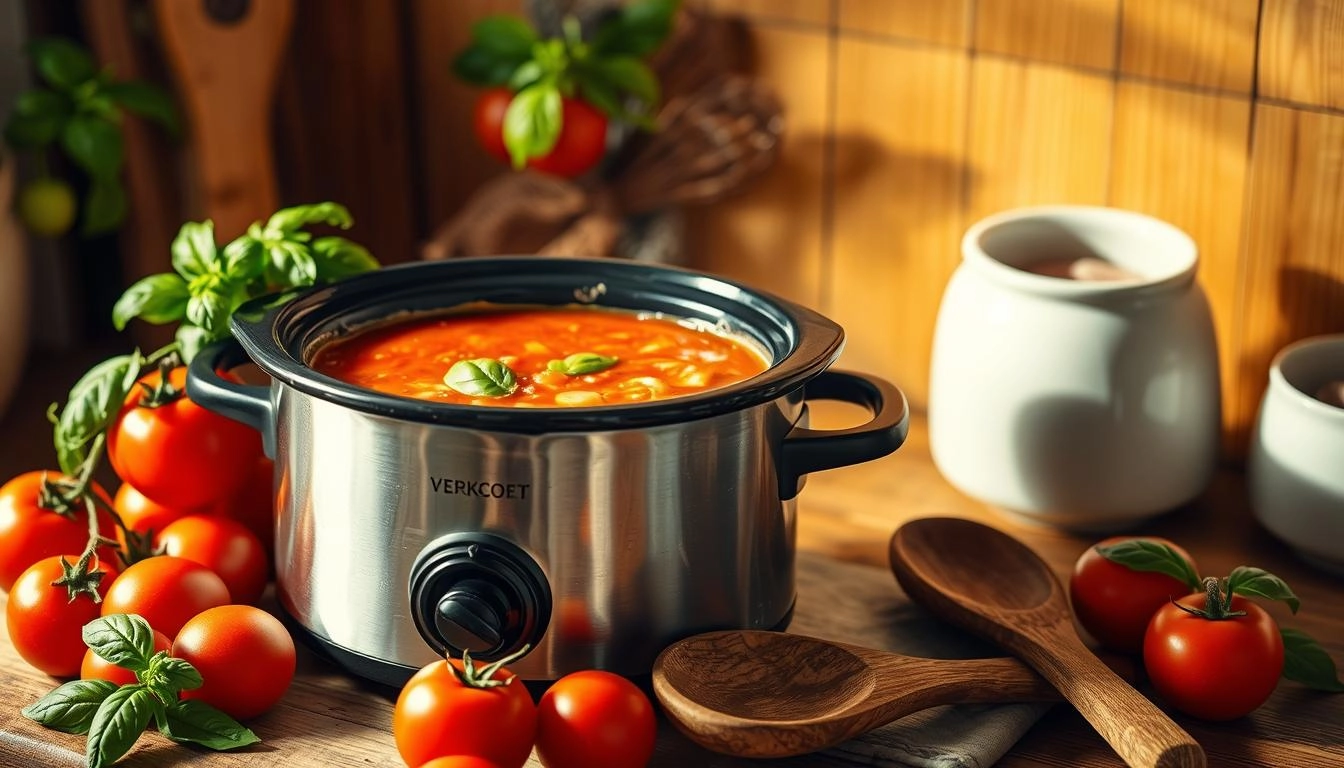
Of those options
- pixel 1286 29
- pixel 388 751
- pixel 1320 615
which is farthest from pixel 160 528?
pixel 1286 29

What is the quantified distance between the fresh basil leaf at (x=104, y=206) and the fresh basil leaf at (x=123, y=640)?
32.6 inches

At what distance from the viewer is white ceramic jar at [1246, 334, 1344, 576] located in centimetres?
140

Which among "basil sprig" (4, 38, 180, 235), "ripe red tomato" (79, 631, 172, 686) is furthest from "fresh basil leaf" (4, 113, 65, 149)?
"ripe red tomato" (79, 631, 172, 686)

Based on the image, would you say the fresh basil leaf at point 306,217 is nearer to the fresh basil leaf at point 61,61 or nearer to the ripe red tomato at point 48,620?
the ripe red tomato at point 48,620

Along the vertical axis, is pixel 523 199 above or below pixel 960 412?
above

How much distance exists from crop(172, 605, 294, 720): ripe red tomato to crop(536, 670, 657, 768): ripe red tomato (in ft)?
0.70

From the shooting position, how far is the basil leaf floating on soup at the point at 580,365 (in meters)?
1.24

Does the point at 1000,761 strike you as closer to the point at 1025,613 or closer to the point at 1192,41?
the point at 1025,613

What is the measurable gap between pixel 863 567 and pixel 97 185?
1.01m

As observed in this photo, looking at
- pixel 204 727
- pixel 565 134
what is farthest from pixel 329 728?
pixel 565 134

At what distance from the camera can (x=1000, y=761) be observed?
1193mm

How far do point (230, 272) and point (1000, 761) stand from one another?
0.75 metres

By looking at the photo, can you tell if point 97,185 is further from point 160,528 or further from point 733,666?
point 733,666

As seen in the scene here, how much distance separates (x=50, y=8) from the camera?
1928 millimetres
